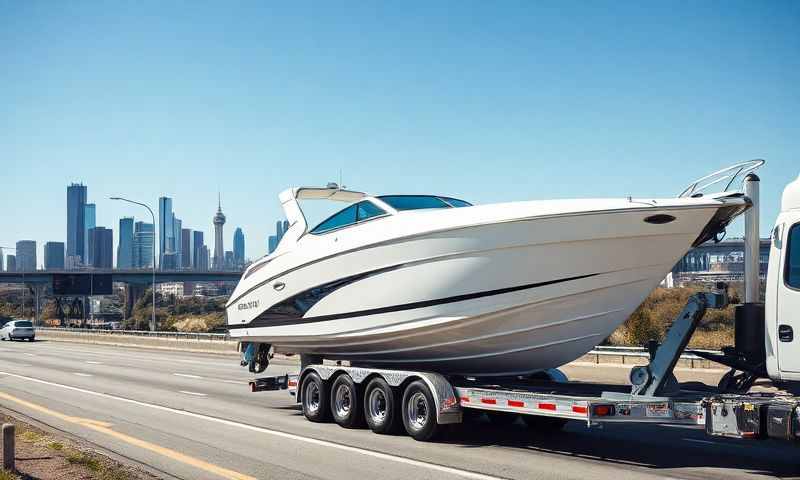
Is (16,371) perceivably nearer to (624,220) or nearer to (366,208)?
(366,208)

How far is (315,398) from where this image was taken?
1355 centimetres

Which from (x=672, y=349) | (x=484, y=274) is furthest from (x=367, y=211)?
(x=672, y=349)

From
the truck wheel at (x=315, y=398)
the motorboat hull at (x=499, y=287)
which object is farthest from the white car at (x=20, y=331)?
the motorboat hull at (x=499, y=287)

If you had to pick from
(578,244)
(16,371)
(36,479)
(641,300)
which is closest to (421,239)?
(578,244)

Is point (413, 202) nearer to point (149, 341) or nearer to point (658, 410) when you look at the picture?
point (658, 410)

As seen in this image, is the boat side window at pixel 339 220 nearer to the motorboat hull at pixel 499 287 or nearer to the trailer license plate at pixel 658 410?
the motorboat hull at pixel 499 287

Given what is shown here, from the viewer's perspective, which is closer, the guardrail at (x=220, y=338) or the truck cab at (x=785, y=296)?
the truck cab at (x=785, y=296)

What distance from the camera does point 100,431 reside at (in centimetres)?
1261

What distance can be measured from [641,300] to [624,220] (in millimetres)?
1225

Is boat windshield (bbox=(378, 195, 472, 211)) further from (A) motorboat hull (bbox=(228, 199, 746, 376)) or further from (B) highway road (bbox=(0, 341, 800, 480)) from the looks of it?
(B) highway road (bbox=(0, 341, 800, 480))

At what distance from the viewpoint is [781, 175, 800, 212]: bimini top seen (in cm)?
848

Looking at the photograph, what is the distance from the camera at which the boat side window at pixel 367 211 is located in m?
12.1

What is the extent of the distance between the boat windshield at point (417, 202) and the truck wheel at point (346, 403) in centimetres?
286

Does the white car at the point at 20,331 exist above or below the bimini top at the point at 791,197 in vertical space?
below
